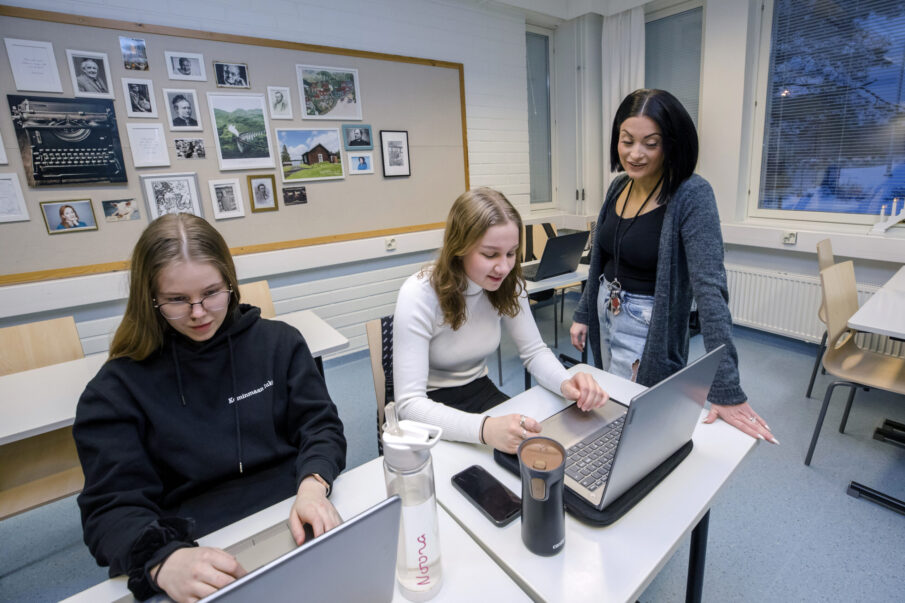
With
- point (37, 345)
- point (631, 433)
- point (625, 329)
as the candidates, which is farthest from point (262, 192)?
point (631, 433)

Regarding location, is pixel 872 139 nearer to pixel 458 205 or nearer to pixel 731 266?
pixel 731 266

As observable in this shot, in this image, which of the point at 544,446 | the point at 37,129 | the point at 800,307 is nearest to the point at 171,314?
the point at 544,446

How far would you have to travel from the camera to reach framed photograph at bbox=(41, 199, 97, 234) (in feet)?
7.68

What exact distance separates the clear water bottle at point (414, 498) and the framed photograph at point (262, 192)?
276 cm

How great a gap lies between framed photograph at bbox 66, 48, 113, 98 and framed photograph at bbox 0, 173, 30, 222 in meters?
0.56

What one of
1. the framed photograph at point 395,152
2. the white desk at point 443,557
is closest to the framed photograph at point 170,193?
the framed photograph at point 395,152

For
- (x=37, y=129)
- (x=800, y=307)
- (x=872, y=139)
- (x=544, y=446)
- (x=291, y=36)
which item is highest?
(x=291, y=36)

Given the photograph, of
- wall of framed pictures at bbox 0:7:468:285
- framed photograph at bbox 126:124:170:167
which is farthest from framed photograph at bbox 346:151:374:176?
framed photograph at bbox 126:124:170:167

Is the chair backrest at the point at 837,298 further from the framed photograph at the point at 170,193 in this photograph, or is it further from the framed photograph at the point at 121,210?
the framed photograph at the point at 121,210

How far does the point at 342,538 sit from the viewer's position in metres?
0.47

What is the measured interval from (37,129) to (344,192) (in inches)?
66.2

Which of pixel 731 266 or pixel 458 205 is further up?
pixel 458 205

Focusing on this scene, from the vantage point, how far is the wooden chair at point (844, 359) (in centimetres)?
192

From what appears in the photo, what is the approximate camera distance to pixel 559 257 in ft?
8.95
